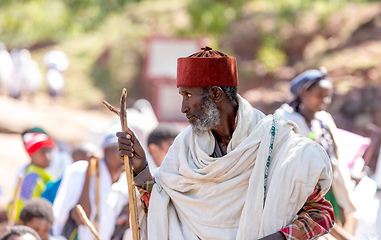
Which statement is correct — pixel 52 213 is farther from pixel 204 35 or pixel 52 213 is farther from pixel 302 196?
pixel 204 35

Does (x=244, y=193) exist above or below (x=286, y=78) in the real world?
above

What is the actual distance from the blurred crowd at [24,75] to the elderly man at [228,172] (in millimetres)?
19369

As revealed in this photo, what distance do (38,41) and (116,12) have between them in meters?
4.19

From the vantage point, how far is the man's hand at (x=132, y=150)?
346cm

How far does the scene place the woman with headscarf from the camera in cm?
538

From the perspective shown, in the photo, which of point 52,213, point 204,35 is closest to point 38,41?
point 204,35

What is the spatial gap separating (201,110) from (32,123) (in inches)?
626

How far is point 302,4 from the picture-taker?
21.8 meters

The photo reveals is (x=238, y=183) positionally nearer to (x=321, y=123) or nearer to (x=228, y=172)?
(x=228, y=172)

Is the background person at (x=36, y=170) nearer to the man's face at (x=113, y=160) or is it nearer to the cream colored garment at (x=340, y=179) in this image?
the man's face at (x=113, y=160)

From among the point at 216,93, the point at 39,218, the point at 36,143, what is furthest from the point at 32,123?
the point at 216,93

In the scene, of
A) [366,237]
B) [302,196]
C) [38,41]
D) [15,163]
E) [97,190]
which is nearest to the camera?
A: [302,196]

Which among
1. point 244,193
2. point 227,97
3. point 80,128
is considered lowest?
point 80,128

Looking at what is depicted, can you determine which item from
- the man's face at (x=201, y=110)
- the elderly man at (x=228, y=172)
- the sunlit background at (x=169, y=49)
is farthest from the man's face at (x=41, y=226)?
the sunlit background at (x=169, y=49)
